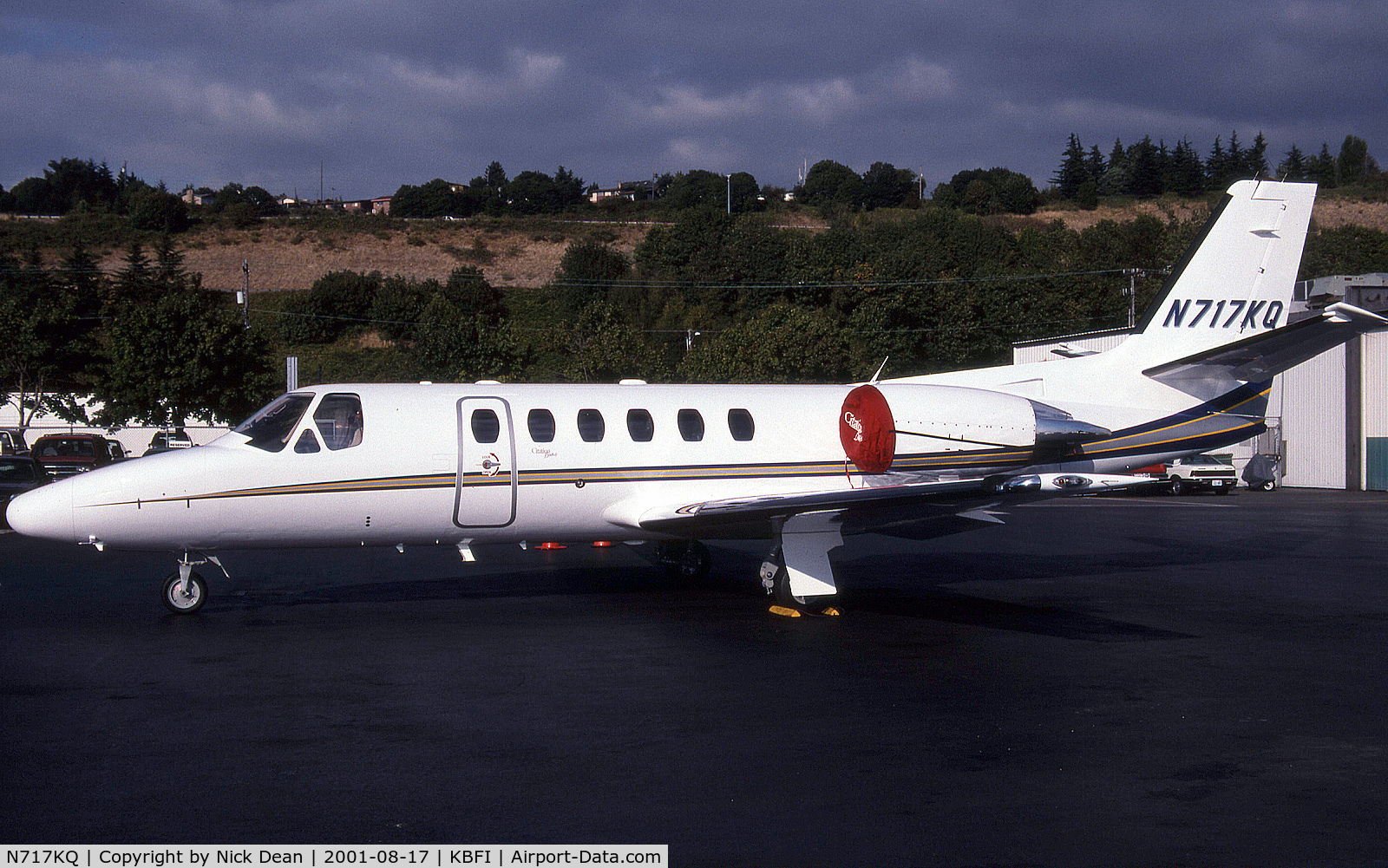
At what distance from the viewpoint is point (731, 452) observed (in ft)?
48.1

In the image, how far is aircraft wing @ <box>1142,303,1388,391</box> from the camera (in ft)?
43.3

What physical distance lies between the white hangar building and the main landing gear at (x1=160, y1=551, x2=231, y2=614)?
121ft

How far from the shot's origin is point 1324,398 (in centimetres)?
4347

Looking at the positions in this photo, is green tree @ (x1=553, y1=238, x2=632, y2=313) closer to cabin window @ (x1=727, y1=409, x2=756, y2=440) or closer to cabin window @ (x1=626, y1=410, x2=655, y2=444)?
cabin window @ (x1=727, y1=409, x2=756, y2=440)

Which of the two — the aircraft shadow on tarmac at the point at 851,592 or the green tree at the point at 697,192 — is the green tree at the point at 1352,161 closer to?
the green tree at the point at 697,192

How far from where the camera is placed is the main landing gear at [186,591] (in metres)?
13.0

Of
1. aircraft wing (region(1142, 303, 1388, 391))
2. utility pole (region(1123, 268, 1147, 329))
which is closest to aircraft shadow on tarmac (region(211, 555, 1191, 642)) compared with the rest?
aircraft wing (region(1142, 303, 1388, 391))

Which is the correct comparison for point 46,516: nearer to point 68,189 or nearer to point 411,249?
point 411,249

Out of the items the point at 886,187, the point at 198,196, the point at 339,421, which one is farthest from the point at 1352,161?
the point at 339,421

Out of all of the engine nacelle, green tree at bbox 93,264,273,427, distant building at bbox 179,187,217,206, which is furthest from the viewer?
distant building at bbox 179,187,217,206

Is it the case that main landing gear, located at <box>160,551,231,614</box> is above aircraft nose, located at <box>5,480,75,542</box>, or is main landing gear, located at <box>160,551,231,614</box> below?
below

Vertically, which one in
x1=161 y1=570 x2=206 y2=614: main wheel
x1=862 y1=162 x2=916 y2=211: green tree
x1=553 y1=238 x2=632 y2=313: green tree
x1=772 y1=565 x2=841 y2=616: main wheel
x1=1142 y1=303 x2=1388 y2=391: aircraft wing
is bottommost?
x1=772 y1=565 x2=841 y2=616: main wheel

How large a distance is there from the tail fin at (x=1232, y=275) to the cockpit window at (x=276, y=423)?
11.5 m

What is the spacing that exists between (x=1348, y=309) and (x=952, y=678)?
6.72m
